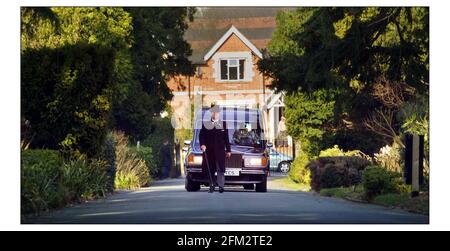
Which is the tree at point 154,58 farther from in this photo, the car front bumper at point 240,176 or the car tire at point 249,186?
the car tire at point 249,186

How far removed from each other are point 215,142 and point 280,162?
5895 mm

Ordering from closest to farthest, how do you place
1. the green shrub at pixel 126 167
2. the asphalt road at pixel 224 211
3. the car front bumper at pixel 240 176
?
the asphalt road at pixel 224 211 < the car front bumper at pixel 240 176 < the green shrub at pixel 126 167

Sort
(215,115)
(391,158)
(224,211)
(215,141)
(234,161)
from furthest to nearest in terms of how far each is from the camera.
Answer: (391,158)
(234,161)
(215,115)
(215,141)
(224,211)

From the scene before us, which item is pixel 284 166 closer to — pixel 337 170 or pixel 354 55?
pixel 337 170

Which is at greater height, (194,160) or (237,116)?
(237,116)

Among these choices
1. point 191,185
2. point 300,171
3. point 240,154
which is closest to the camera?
point 240,154

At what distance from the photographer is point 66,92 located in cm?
2800

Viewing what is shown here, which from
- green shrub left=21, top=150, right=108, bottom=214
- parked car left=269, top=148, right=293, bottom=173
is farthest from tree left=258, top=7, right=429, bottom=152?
green shrub left=21, top=150, right=108, bottom=214

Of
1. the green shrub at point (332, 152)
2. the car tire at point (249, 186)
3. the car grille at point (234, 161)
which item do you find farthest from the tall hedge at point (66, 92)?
the green shrub at point (332, 152)

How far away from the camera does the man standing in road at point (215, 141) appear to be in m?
27.9

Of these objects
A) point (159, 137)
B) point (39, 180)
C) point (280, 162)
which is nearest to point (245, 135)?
point (280, 162)

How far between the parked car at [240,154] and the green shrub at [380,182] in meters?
3.01
